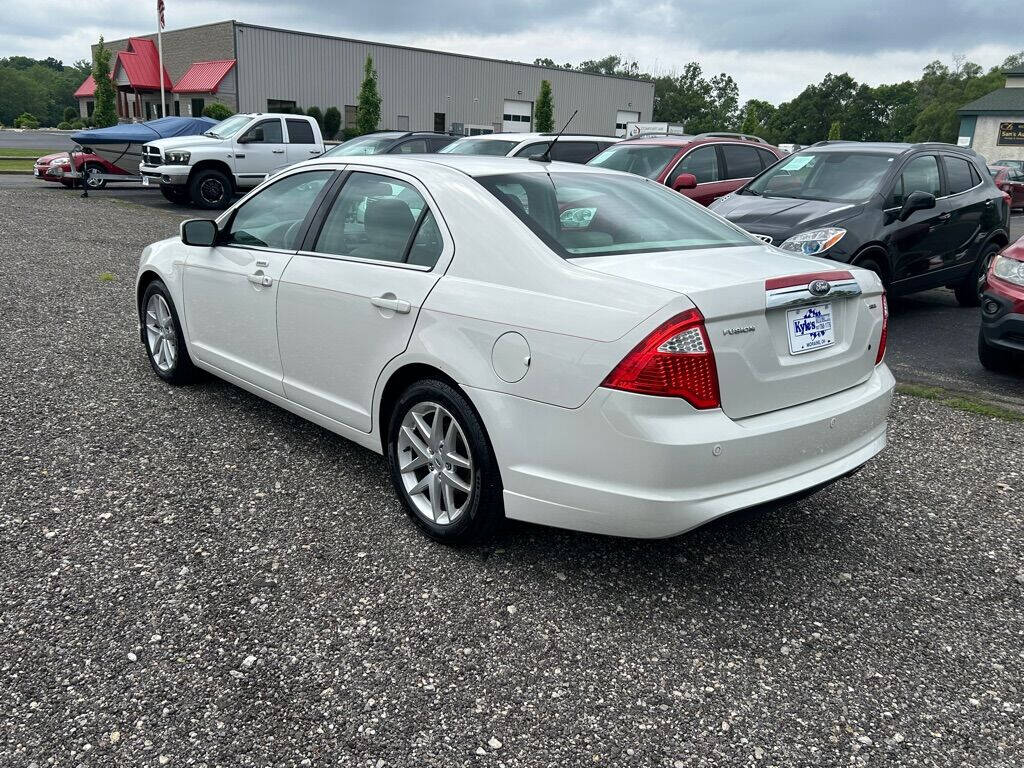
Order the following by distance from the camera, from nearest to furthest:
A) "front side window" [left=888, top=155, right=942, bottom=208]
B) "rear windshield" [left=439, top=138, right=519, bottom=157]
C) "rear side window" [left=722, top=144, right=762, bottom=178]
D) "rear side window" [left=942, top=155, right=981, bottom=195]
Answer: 1. "front side window" [left=888, top=155, right=942, bottom=208]
2. "rear side window" [left=942, top=155, right=981, bottom=195]
3. "rear side window" [left=722, top=144, right=762, bottom=178]
4. "rear windshield" [left=439, top=138, right=519, bottom=157]

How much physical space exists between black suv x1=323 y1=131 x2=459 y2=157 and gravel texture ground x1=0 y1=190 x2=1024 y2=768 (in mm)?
11133

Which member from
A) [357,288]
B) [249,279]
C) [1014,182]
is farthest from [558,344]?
[1014,182]

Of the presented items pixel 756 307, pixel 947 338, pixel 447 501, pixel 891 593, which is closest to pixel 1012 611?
pixel 891 593

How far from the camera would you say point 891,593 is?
339 centimetres

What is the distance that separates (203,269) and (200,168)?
13645 millimetres

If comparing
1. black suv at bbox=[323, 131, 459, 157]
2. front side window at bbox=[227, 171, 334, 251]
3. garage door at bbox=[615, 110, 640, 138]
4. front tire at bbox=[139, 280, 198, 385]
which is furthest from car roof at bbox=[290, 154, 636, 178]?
garage door at bbox=[615, 110, 640, 138]

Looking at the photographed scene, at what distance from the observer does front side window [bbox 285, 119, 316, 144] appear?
59.5 ft

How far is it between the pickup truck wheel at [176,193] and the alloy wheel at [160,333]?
12.7 m

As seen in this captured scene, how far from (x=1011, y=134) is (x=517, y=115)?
3327cm

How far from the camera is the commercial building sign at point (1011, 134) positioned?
5706 cm

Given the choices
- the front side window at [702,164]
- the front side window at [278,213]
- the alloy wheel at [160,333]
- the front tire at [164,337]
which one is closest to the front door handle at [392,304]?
the front side window at [278,213]

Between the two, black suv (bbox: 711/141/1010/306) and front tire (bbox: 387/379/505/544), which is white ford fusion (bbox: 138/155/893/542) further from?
black suv (bbox: 711/141/1010/306)

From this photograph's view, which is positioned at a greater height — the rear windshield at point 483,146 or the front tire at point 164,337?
the rear windshield at point 483,146

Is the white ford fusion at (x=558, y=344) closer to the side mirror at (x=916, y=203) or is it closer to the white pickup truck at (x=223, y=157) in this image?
the side mirror at (x=916, y=203)
